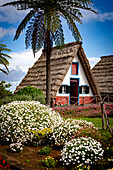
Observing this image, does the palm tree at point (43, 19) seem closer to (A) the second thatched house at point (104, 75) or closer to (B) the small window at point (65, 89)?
(B) the small window at point (65, 89)

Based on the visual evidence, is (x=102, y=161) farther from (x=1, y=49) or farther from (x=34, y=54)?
(x=1, y=49)

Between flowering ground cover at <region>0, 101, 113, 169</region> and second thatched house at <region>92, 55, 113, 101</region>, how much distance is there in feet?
67.5

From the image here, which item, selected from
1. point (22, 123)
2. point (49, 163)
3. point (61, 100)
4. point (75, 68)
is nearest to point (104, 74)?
point (75, 68)

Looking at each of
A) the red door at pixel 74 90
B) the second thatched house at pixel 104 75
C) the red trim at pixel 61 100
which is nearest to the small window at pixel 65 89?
the red trim at pixel 61 100

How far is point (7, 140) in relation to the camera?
8.80m

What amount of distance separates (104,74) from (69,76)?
9.88m

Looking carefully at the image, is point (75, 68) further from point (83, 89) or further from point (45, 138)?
point (45, 138)

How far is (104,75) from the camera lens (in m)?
31.7

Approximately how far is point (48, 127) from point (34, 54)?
7947 mm

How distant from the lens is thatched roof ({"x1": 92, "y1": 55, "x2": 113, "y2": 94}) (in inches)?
1174

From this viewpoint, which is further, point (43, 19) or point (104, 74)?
point (104, 74)

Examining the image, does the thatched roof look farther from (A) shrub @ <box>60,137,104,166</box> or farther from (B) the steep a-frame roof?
(A) shrub @ <box>60,137,104,166</box>

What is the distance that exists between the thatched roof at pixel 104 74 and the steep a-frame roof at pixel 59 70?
4868mm

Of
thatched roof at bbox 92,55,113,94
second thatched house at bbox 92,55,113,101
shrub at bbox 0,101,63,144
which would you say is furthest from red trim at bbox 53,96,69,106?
shrub at bbox 0,101,63,144
